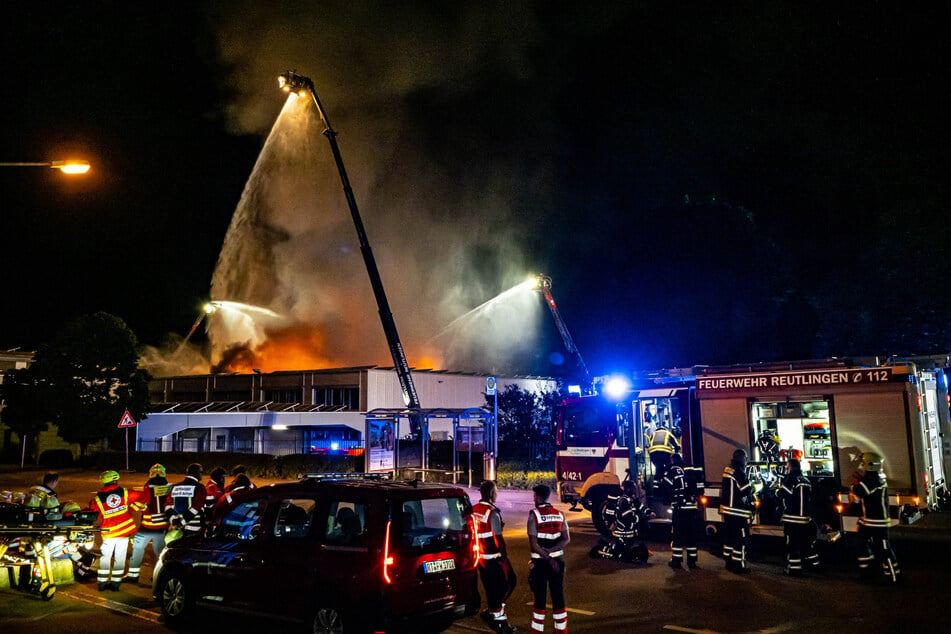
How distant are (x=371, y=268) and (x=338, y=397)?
17045 mm

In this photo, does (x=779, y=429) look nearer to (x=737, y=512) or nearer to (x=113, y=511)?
(x=737, y=512)

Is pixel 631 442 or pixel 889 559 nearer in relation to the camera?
pixel 889 559

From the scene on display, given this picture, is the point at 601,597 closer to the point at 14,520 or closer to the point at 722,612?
the point at 722,612

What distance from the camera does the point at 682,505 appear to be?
1066 centimetres

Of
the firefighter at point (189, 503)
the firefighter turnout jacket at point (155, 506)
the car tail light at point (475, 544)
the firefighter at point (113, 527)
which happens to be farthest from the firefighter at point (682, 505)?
the firefighter at point (113, 527)

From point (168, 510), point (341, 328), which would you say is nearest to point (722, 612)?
point (168, 510)

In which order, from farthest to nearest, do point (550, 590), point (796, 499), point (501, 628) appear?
point (796, 499), point (501, 628), point (550, 590)

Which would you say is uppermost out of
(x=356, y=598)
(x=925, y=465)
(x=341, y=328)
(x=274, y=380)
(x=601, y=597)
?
(x=341, y=328)

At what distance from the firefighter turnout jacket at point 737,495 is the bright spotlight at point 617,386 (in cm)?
339

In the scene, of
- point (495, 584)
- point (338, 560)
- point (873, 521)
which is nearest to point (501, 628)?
point (495, 584)

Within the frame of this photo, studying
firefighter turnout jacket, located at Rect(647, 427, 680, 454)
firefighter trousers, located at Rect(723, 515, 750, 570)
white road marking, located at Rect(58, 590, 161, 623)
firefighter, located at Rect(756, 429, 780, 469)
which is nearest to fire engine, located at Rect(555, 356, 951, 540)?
firefighter, located at Rect(756, 429, 780, 469)

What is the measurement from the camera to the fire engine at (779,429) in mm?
10648

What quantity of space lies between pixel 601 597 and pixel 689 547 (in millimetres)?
2531

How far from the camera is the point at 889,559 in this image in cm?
909
